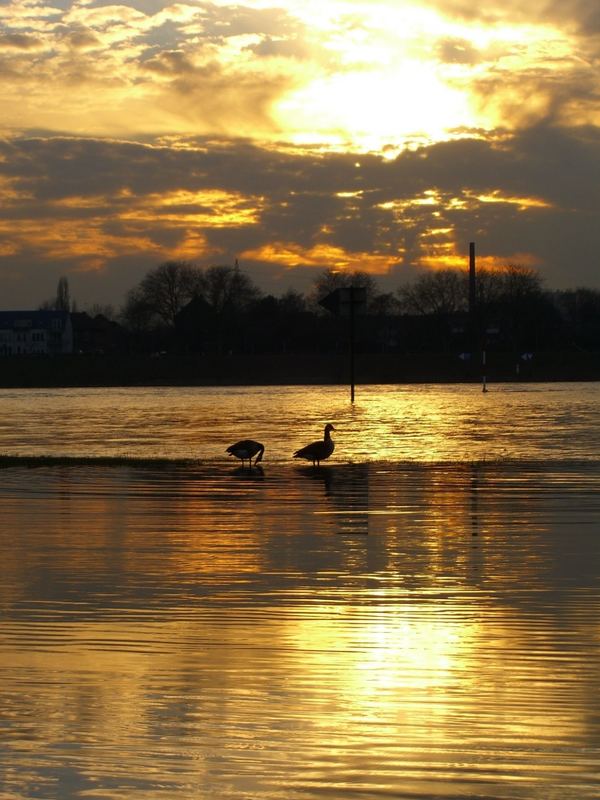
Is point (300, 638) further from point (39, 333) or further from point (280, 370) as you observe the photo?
point (39, 333)

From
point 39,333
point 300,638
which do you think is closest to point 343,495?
point 300,638

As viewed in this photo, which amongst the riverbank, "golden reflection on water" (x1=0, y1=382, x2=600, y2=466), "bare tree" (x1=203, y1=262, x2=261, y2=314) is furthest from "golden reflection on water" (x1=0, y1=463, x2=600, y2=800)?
"bare tree" (x1=203, y1=262, x2=261, y2=314)

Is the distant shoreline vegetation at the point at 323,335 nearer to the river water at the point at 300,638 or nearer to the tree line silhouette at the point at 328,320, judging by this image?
the tree line silhouette at the point at 328,320

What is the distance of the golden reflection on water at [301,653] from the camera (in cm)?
532

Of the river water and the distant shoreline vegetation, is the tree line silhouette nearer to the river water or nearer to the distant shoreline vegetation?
the distant shoreline vegetation

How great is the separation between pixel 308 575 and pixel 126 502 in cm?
566

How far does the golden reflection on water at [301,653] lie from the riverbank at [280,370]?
82406 millimetres

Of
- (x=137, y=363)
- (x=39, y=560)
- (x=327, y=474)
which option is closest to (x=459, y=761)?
(x=39, y=560)

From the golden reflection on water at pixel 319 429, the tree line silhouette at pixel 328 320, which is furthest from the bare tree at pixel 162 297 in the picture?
the golden reflection on water at pixel 319 429

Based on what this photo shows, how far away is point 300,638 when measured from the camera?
7.71 meters

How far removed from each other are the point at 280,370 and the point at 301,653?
3648 inches

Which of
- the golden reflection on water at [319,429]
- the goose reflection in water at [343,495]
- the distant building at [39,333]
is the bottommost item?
the golden reflection on water at [319,429]

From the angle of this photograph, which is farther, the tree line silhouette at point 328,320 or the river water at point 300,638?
the tree line silhouette at point 328,320

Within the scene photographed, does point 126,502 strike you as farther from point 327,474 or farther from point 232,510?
point 327,474
